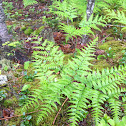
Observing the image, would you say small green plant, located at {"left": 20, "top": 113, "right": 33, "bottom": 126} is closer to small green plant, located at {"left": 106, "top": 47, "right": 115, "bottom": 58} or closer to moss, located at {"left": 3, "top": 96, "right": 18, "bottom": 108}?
moss, located at {"left": 3, "top": 96, "right": 18, "bottom": 108}

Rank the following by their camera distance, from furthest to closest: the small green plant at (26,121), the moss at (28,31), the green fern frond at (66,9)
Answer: the moss at (28,31) < the green fern frond at (66,9) < the small green plant at (26,121)

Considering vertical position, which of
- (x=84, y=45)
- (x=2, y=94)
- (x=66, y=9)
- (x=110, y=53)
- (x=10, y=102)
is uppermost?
(x=66, y=9)

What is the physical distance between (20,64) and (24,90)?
136 cm

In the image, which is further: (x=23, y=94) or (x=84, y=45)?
(x=84, y=45)

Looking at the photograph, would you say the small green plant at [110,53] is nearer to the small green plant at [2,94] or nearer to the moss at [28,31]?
the small green plant at [2,94]

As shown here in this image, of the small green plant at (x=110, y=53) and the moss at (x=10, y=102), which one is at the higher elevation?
the small green plant at (x=110, y=53)

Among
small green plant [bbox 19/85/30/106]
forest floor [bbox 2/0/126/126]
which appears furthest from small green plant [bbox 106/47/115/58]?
small green plant [bbox 19/85/30/106]

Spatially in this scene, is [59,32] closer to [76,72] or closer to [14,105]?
[76,72]

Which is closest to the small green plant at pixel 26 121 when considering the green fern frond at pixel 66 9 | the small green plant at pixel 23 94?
the small green plant at pixel 23 94

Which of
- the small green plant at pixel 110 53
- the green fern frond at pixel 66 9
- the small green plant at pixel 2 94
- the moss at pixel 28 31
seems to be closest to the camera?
the small green plant at pixel 2 94

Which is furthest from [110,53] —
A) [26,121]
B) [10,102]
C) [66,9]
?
[10,102]

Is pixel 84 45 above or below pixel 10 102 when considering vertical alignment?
above

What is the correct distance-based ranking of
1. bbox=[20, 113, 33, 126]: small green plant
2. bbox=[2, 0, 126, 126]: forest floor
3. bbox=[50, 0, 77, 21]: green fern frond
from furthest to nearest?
bbox=[50, 0, 77, 21]: green fern frond < bbox=[2, 0, 126, 126]: forest floor < bbox=[20, 113, 33, 126]: small green plant

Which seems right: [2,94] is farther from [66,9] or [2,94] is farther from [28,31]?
[28,31]
